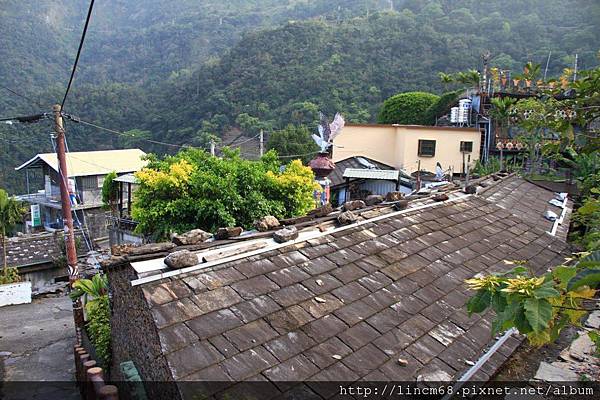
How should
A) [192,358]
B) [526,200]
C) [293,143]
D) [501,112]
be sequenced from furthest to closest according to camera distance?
[293,143]
[501,112]
[526,200]
[192,358]

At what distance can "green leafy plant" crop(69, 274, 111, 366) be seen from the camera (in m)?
7.59

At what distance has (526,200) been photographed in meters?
12.6

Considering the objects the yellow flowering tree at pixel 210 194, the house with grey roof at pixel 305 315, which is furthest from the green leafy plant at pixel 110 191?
the house with grey roof at pixel 305 315

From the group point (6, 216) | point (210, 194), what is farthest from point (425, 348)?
point (6, 216)

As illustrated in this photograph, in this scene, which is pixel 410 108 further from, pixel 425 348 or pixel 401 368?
pixel 401 368

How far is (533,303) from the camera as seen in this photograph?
87.4 inches

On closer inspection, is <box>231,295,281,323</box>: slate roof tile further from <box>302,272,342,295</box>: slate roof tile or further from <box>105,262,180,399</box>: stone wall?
<box>105,262,180,399</box>: stone wall

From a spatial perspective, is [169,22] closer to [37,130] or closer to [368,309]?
[37,130]

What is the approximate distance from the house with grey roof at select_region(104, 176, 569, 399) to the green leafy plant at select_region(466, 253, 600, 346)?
1558 millimetres

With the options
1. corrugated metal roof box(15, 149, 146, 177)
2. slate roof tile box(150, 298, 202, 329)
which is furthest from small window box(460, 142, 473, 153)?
slate roof tile box(150, 298, 202, 329)

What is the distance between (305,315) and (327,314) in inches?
9.5

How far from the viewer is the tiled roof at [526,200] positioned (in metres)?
10.4

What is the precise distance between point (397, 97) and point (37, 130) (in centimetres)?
3437

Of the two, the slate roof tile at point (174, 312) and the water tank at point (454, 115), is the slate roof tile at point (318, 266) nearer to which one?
the slate roof tile at point (174, 312)
